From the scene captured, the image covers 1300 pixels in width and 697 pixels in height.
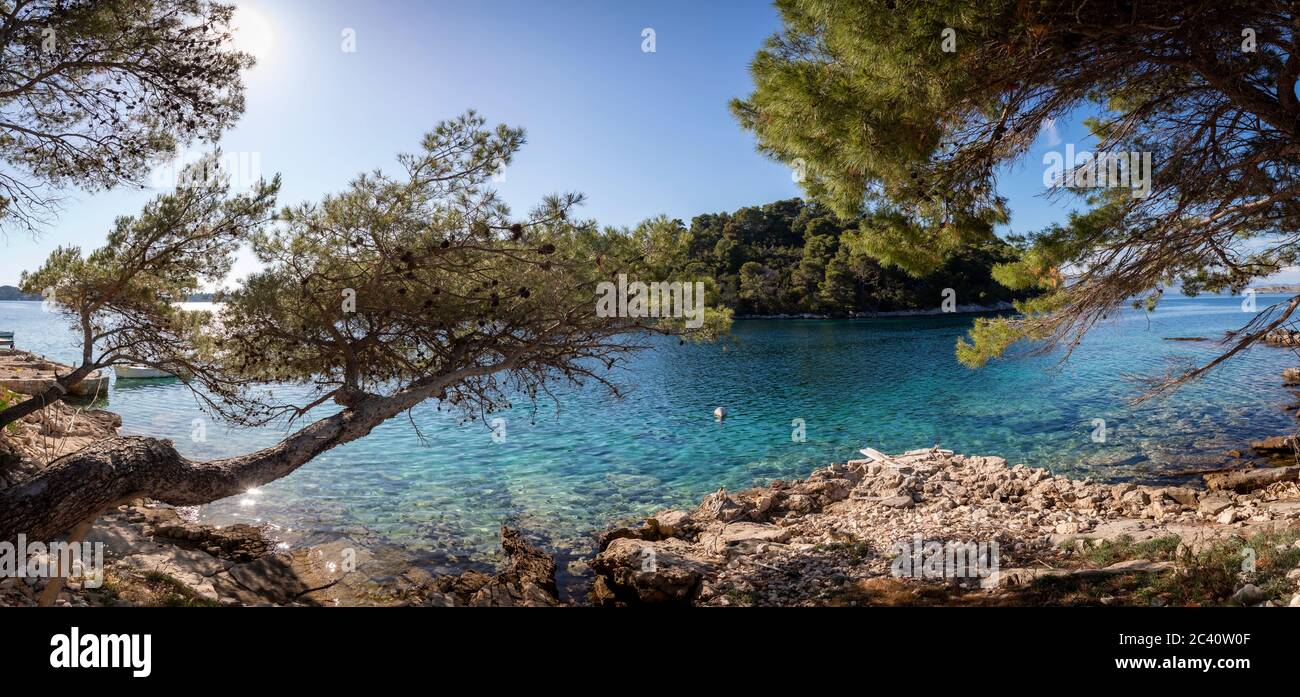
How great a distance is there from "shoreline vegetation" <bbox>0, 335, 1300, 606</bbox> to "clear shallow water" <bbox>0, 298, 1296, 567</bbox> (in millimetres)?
1254

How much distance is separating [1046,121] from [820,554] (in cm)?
589

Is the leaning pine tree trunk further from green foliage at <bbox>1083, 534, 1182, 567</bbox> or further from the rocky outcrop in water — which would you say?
green foliage at <bbox>1083, 534, 1182, 567</bbox>

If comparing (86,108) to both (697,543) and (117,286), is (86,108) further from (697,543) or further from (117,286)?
(697,543)

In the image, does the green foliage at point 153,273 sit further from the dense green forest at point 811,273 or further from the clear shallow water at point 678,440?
the dense green forest at point 811,273

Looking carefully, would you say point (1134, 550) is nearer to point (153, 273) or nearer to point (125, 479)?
point (125, 479)

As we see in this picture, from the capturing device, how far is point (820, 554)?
8188mm

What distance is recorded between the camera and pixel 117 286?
5.99 metres

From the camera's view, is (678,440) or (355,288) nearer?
(355,288)

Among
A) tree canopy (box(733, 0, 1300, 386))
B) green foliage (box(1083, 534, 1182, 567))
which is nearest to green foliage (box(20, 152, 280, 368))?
tree canopy (box(733, 0, 1300, 386))

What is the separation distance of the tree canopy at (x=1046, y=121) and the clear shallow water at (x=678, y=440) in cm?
189

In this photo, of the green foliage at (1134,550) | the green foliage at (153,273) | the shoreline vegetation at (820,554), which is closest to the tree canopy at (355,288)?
the green foliage at (153,273)

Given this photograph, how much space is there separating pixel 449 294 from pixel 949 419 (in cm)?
1866

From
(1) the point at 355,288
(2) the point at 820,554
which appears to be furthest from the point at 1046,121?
(1) the point at 355,288
